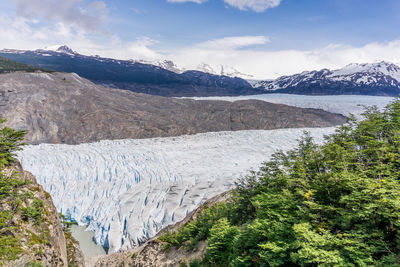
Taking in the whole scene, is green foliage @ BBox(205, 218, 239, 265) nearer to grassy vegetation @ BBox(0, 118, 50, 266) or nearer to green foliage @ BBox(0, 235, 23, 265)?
grassy vegetation @ BBox(0, 118, 50, 266)

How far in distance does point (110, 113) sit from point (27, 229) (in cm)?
3534

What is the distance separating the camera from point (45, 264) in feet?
23.0

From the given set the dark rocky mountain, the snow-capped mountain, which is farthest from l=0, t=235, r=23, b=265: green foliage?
the snow-capped mountain

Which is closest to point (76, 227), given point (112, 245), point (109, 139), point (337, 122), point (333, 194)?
point (112, 245)

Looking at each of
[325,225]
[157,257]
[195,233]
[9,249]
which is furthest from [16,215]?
[325,225]

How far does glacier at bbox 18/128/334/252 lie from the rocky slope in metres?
7.12

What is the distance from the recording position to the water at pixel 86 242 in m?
14.4

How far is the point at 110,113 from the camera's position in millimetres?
40406

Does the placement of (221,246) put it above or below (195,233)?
above

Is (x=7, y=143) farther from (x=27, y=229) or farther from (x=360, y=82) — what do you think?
(x=360, y=82)

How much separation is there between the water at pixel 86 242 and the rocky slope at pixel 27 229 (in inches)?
256

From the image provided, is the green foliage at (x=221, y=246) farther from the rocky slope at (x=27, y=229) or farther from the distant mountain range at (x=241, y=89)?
the distant mountain range at (x=241, y=89)

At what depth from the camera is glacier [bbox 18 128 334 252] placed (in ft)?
53.4

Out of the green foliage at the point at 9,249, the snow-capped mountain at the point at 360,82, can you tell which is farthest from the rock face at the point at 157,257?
the snow-capped mountain at the point at 360,82
